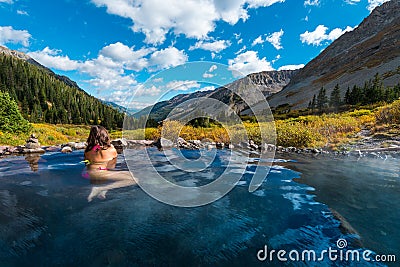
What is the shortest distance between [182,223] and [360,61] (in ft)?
327

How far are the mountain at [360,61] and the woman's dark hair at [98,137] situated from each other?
6157 centimetres

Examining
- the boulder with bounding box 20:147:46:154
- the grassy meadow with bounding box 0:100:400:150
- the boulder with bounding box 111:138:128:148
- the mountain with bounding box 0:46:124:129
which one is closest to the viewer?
the boulder with bounding box 20:147:46:154

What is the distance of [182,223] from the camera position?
3.34 meters

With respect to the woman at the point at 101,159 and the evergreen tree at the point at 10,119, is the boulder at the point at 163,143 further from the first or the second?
the evergreen tree at the point at 10,119

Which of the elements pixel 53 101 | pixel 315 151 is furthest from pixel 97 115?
pixel 315 151


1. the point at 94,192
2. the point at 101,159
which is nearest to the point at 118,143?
the point at 101,159

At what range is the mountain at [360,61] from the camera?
61.3 m

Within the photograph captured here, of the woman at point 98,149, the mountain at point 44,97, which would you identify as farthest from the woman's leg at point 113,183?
the mountain at point 44,97

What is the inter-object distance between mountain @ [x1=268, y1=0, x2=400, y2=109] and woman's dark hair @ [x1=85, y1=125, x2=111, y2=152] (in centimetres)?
6157

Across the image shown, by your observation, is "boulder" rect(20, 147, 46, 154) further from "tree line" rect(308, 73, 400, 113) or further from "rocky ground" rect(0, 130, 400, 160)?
"tree line" rect(308, 73, 400, 113)

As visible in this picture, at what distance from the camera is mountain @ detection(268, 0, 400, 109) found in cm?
6134

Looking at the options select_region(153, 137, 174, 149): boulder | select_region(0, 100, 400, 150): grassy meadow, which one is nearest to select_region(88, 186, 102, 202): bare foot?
select_region(0, 100, 400, 150): grassy meadow

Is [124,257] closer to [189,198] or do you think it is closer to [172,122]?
[189,198]

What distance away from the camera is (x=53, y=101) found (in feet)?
256
